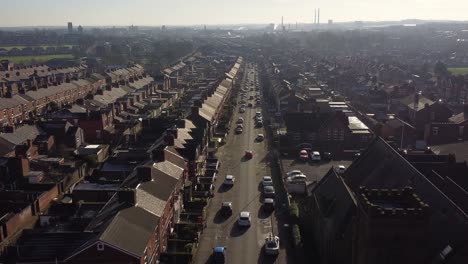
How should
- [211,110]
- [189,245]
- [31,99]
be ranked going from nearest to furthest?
[189,245] → [211,110] → [31,99]

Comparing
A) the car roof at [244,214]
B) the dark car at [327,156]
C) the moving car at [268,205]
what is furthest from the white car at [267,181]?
the dark car at [327,156]

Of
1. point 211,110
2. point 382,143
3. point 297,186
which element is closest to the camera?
point 382,143

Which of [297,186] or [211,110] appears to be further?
[211,110]

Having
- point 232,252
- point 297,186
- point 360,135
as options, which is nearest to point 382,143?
point 297,186

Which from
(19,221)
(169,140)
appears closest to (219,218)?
(169,140)

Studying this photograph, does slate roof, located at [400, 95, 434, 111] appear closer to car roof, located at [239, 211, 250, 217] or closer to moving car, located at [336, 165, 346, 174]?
moving car, located at [336, 165, 346, 174]

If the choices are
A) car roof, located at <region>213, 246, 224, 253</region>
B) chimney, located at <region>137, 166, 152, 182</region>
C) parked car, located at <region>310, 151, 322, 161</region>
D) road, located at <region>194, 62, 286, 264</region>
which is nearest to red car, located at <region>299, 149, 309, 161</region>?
parked car, located at <region>310, 151, 322, 161</region>

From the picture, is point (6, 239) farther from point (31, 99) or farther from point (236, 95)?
point (236, 95)
